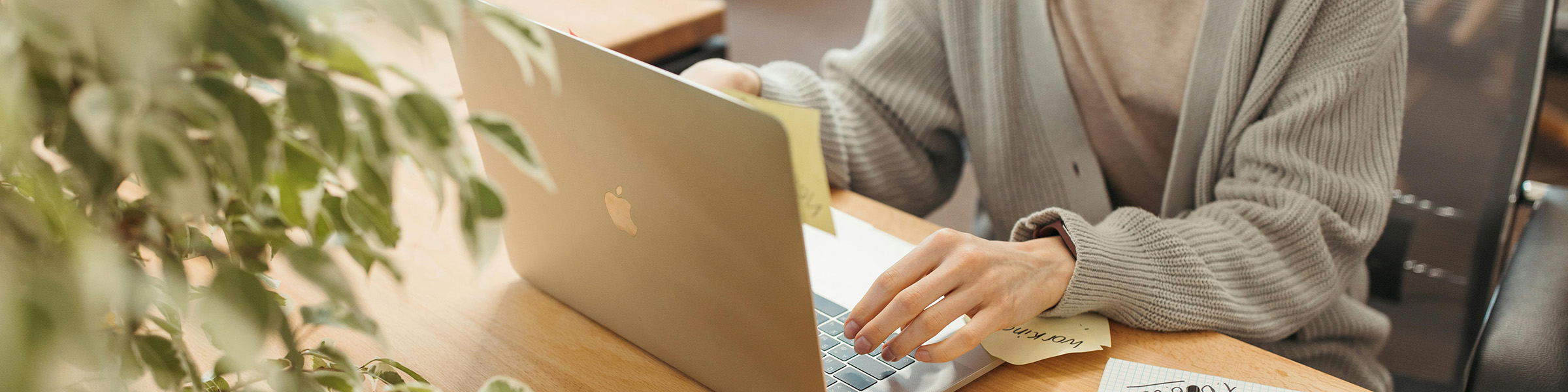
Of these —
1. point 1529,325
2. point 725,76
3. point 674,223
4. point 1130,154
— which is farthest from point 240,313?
point 1130,154

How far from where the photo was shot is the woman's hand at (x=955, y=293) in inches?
24.4

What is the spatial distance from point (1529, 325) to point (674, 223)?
617 millimetres

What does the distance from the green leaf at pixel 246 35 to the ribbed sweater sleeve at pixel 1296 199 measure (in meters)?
0.57

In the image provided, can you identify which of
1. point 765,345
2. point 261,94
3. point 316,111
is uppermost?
point 316,111

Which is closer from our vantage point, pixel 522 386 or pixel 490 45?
pixel 522 386

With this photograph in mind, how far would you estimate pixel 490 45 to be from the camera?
23.5 inches

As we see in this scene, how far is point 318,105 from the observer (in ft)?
0.92

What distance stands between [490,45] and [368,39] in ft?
1.03

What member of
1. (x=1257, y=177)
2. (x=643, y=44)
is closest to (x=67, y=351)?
(x=1257, y=177)

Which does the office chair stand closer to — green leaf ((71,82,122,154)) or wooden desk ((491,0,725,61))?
green leaf ((71,82,122,154))

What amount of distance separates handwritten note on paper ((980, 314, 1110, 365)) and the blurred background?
46cm

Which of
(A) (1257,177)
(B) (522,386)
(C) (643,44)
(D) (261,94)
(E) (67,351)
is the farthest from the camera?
(C) (643,44)

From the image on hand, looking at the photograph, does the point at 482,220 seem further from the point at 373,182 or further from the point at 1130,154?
the point at 1130,154

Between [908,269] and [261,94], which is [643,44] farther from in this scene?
[908,269]
